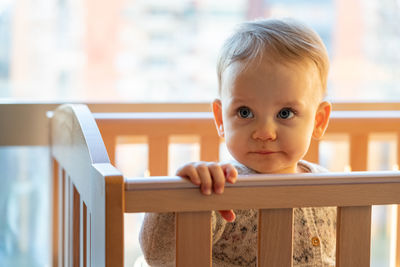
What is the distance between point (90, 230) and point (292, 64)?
1.45 ft

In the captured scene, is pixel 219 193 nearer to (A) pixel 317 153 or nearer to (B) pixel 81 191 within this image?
(B) pixel 81 191

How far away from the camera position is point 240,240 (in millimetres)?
1082

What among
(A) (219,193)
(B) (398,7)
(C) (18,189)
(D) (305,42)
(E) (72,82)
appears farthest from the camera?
(B) (398,7)

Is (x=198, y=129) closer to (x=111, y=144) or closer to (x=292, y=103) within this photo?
(x=111, y=144)

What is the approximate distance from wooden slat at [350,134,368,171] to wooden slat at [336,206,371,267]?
2.44 ft

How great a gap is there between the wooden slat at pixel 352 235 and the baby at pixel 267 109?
197mm

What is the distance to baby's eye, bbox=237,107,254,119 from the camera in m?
1.09

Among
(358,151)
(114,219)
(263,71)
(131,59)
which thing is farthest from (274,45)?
(131,59)

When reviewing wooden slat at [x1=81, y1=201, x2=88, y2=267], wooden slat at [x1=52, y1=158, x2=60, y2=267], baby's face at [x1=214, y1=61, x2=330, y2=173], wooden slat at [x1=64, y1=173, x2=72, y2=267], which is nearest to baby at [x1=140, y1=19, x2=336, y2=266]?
baby's face at [x1=214, y1=61, x2=330, y2=173]

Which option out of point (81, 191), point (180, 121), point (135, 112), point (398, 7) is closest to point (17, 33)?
point (135, 112)

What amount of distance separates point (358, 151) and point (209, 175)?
89cm

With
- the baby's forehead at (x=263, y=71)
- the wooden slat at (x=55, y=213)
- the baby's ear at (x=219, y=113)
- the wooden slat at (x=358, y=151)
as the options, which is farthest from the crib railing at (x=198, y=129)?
the baby's forehead at (x=263, y=71)

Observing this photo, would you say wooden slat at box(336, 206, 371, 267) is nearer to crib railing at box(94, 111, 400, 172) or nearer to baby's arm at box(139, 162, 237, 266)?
baby's arm at box(139, 162, 237, 266)

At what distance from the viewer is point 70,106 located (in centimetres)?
119
